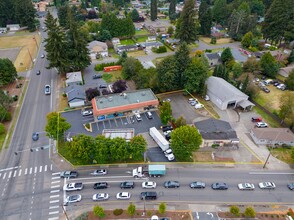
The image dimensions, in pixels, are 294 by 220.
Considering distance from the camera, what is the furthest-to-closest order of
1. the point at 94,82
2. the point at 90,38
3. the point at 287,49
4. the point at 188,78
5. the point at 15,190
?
the point at 90,38, the point at 287,49, the point at 94,82, the point at 188,78, the point at 15,190

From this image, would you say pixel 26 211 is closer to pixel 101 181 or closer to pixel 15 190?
pixel 15 190

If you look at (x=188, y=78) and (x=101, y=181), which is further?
(x=188, y=78)

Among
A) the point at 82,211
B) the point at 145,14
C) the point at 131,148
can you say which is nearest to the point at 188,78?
the point at 131,148

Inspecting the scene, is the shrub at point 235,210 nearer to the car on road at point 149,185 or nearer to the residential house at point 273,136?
the car on road at point 149,185

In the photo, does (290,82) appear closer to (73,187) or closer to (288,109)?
(288,109)

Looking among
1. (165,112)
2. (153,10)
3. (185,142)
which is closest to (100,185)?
(185,142)

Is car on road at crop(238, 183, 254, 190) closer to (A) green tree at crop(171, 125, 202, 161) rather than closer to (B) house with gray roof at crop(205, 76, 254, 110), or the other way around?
(A) green tree at crop(171, 125, 202, 161)

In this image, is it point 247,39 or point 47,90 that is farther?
point 247,39
